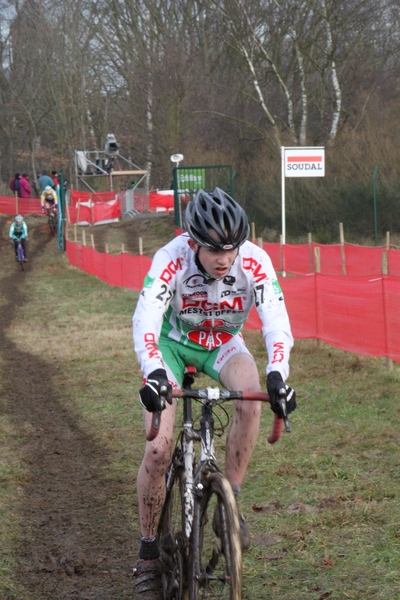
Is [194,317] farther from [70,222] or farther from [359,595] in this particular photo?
[70,222]

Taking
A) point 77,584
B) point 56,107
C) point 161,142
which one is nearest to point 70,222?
point 161,142

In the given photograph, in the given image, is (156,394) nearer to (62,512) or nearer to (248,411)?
(248,411)

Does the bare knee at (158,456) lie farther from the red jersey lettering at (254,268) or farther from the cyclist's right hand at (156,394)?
the red jersey lettering at (254,268)

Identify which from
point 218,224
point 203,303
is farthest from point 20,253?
point 218,224

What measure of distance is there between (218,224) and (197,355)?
0.80 meters

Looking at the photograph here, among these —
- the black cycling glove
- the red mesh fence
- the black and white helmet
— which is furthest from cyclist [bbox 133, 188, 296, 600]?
the red mesh fence

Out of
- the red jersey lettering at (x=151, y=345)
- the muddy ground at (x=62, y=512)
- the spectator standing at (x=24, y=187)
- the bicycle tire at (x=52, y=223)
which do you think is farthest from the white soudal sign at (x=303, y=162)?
the spectator standing at (x=24, y=187)

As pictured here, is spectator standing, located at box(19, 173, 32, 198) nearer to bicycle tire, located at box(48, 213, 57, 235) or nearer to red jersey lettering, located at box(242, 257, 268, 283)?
bicycle tire, located at box(48, 213, 57, 235)

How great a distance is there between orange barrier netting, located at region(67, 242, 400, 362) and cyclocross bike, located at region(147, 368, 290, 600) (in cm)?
556

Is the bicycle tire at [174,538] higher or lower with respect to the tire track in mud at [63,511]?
higher

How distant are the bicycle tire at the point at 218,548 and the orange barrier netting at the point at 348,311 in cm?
578

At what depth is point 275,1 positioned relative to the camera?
2975cm

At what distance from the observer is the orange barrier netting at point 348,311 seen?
9047mm

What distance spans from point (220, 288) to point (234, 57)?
113 feet
